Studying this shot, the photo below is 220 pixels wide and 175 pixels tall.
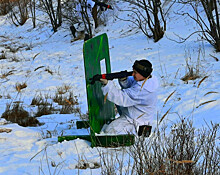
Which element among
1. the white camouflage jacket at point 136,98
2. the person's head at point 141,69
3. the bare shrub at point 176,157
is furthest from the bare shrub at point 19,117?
the bare shrub at point 176,157

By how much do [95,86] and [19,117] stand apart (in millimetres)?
1497

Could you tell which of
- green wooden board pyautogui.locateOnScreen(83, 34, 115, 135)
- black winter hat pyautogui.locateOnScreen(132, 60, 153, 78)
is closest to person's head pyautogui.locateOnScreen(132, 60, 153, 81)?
black winter hat pyautogui.locateOnScreen(132, 60, 153, 78)

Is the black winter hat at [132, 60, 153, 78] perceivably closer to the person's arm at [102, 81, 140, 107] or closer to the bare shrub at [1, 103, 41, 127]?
the person's arm at [102, 81, 140, 107]

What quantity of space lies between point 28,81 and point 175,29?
13.8 ft

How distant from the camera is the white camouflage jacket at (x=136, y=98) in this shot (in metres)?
3.72

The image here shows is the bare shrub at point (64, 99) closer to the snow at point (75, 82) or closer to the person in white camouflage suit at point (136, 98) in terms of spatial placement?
the snow at point (75, 82)

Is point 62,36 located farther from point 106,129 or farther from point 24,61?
point 106,129

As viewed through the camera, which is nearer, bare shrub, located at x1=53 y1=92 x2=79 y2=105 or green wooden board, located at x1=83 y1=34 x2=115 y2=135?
green wooden board, located at x1=83 y1=34 x2=115 y2=135

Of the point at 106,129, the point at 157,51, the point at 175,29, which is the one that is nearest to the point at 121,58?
the point at 157,51

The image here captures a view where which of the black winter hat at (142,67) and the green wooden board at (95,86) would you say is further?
the black winter hat at (142,67)

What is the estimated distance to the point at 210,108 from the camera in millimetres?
4750

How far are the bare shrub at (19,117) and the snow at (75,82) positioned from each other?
0.50ft

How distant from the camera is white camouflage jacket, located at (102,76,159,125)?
3.72 m

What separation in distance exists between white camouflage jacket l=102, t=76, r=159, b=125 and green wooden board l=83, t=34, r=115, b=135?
0.18 m
